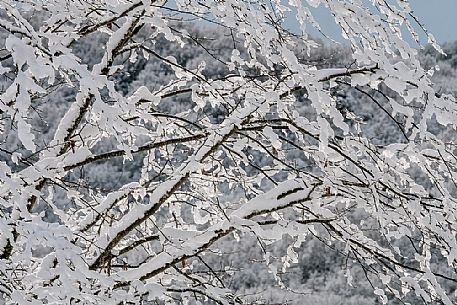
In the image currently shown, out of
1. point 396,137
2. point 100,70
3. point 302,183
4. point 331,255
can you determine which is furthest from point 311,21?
point 396,137

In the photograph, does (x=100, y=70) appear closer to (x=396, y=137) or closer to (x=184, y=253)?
(x=184, y=253)

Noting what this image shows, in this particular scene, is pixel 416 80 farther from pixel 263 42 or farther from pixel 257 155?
pixel 257 155

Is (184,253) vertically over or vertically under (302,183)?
under

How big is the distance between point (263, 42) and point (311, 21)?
0.53ft

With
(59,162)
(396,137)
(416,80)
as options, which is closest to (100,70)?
(59,162)

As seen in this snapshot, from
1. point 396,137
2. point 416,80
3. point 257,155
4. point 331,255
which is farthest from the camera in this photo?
point 396,137

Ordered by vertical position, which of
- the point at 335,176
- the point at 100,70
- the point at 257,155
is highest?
the point at 335,176

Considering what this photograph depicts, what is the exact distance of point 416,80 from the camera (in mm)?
1760

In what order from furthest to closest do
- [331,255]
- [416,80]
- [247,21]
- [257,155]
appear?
[257,155], [331,255], [247,21], [416,80]

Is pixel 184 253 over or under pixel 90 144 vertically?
over

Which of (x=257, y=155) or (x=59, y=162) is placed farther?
(x=257, y=155)

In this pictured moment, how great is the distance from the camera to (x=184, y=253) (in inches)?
100

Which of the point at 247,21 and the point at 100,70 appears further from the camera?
the point at 100,70

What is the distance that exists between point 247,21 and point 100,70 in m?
0.95
